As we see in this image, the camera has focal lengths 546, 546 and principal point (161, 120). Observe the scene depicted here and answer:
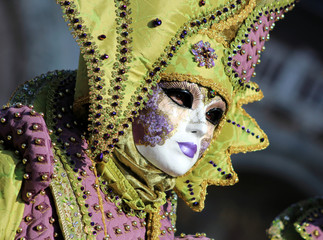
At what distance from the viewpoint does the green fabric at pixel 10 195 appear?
55.9 inches

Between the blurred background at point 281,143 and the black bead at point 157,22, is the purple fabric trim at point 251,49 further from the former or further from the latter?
the blurred background at point 281,143

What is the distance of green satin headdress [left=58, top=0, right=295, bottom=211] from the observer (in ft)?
5.55

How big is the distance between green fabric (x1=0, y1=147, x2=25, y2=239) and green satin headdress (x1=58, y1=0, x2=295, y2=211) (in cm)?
31

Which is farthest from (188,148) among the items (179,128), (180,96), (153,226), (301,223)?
(301,223)

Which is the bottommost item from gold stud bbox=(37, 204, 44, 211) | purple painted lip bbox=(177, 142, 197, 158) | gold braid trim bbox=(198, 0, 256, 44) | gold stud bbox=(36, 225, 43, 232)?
gold stud bbox=(36, 225, 43, 232)

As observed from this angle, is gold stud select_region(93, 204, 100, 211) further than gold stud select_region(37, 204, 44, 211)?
Yes

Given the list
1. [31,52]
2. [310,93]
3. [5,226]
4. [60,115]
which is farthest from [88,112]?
[310,93]

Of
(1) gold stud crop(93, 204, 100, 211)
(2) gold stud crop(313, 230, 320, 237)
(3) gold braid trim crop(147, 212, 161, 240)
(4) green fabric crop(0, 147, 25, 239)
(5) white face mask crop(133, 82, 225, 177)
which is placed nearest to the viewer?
(4) green fabric crop(0, 147, 25, 239)

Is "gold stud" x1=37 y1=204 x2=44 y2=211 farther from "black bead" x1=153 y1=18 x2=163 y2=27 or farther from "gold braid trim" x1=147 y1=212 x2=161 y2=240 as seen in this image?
"black bead" x1=153 y1=18 x2=163 y2=27

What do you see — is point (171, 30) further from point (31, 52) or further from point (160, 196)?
point (31, 52)

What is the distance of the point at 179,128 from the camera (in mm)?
1784

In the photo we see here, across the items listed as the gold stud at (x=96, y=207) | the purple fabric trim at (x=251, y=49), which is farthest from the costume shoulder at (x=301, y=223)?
the gold stud at (x=96, y=207)

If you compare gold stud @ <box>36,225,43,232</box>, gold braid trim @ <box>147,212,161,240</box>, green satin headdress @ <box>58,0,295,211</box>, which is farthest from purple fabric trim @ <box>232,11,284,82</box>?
gold stud @ <box>36,225,43,232</box>

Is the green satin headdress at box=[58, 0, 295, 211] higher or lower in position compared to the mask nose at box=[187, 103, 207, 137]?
higher
